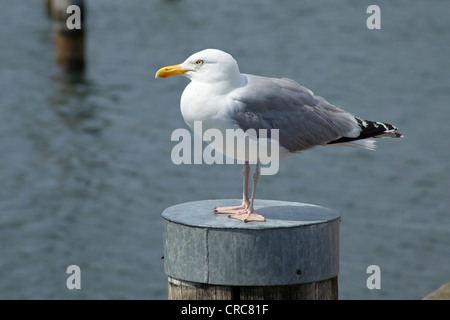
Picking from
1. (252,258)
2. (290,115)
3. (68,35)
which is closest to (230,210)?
(252,258)

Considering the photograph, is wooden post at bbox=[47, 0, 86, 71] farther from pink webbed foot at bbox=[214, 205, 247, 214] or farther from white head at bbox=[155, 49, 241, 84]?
pink webbed foot at bbox=[214, 205, 247, 214]

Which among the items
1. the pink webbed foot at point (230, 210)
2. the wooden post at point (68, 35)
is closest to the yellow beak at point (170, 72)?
the pink webbed foot at point (230, 210)

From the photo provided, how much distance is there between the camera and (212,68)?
16.1 feet

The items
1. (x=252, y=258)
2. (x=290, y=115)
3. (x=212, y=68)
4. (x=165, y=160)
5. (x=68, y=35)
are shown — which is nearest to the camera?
(x=252, y=258)

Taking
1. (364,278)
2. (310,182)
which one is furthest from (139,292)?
(310,182)

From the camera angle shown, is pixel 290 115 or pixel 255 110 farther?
pixel 290 115

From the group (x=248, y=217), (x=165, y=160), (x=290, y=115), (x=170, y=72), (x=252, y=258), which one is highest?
(x=170, y=72)

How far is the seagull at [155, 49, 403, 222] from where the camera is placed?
488 cm

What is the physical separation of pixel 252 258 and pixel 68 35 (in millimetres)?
19989

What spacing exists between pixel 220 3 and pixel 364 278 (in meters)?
26.8

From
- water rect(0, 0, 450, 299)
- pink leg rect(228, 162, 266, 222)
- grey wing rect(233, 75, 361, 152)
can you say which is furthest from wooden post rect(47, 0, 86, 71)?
pink leg rect(228, 162, 266, 222)

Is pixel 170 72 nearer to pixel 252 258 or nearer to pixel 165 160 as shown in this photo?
pixel 252 258

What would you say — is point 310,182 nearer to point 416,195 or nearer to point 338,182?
point 338,182
